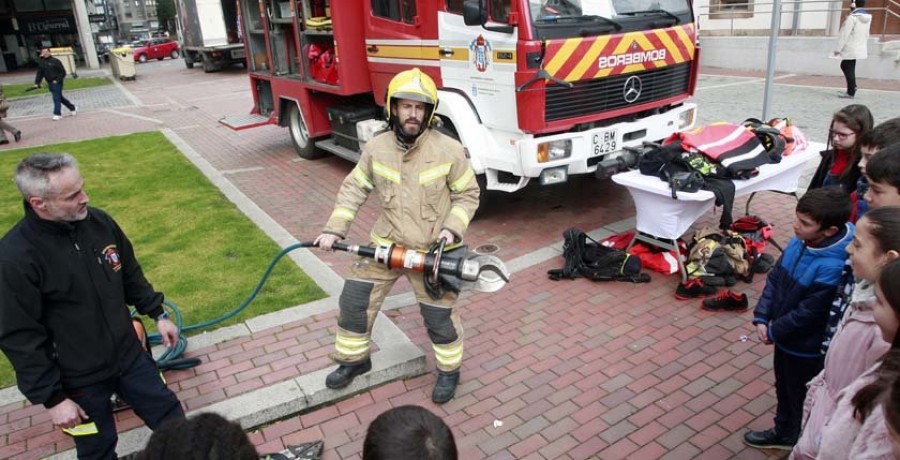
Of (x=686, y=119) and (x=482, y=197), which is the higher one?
(x=686, y=119)

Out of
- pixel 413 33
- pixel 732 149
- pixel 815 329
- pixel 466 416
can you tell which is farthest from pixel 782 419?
pixel 413 33

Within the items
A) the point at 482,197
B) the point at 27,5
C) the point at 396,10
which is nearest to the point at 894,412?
the point at 482,197

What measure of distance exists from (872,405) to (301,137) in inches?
371

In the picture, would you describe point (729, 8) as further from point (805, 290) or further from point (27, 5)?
point (27, 5)

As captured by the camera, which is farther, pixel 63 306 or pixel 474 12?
pixel 474 12

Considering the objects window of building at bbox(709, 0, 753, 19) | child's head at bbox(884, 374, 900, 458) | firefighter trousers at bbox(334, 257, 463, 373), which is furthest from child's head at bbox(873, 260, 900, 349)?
window of building at bbox(709, 0, 753, 19)

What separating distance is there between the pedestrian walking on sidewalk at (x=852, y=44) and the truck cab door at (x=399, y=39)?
31.9 feet

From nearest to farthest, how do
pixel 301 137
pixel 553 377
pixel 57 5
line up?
1. pixel 553 377
2. pixel 301 137
3. pixel 57 5

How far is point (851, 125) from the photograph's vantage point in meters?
3.92

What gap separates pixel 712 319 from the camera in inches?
182

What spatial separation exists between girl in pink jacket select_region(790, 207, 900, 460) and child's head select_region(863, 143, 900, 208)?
0.65 metres

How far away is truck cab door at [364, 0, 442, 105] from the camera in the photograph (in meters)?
6.68

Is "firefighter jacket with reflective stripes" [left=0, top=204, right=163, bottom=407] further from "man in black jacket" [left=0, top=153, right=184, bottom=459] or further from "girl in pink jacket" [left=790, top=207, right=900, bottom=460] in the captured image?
"girl in pink jacket" [left=790, top=207, right=900, bottom=460]

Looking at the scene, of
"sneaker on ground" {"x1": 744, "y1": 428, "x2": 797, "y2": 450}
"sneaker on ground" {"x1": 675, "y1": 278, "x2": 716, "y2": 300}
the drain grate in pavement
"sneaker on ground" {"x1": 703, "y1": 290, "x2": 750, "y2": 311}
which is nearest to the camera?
"sneaker on ground" {"x1": 744, "y1": 428, "x2": 797, "y2": 450}
